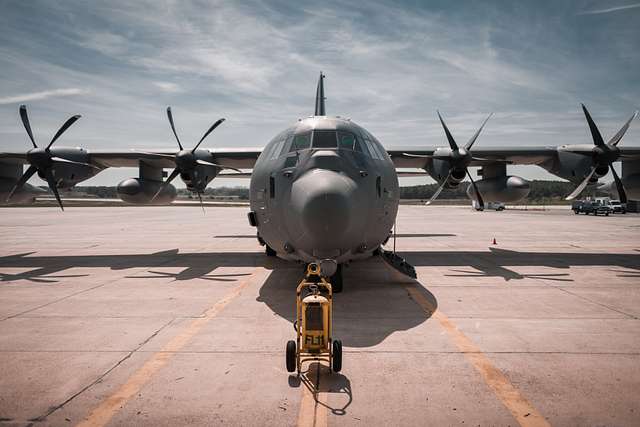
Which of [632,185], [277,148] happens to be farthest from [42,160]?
[632,185]

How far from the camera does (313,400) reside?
4.17 metres

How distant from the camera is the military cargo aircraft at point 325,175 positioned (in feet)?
22.5

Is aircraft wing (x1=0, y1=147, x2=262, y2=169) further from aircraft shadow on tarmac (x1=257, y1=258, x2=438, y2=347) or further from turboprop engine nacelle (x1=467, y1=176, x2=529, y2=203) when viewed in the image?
turboprop engine nacelle (x1=467, y1=176, x2=529, y2=203)

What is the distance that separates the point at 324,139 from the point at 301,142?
500mm

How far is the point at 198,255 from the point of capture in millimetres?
15609

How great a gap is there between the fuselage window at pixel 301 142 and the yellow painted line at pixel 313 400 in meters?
4.49

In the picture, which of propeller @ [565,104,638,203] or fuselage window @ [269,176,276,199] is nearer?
fuselage window @ [269,176,276,199]

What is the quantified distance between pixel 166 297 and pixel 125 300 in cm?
83

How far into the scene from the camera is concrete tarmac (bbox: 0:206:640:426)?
3967 millimetres

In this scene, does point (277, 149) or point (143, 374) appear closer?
point (143, 374)

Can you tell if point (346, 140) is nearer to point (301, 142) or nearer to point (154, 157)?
point (301, 142)

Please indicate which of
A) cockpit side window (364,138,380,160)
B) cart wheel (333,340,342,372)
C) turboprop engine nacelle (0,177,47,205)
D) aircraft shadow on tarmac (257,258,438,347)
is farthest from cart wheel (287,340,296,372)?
turboprop engine nacelle (0,177,47,205)

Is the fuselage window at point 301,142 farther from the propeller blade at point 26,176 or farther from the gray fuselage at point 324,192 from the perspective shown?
the propeller blade at point 26,176

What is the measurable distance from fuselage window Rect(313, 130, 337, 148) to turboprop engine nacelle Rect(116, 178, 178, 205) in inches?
453
